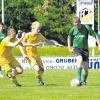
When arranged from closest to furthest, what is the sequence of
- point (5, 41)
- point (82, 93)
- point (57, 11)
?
1. point (82, 93)
2. point (5, 41)
3. point (57, 11)

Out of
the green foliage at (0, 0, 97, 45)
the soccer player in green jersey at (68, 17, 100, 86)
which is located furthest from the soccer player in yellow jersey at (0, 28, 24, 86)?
the green foliage at (0, 0, 97, 45)

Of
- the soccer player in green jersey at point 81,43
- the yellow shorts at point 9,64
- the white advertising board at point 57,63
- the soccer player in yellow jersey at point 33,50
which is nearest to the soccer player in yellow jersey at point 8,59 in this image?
the yellow shorts at point 9,64

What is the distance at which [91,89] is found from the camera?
1611 cm

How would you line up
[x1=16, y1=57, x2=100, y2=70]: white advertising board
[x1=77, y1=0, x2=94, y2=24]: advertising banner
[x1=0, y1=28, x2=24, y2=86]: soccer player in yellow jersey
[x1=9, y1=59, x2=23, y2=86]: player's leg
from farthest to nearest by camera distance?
[x1=77, y1=0, x2=94, y2=24]: advertising banner
[x1=16, y1=57, x2=100, y2=70]: white advertising board
[x1=9, y1=59, x2=23, y2=86]: player's leg
[x1=0, y1=28, x2=24, y2=86]: soccer player in yellow jersey

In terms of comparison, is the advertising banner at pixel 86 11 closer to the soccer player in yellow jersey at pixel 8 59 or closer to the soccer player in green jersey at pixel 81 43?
the soccer player in green jersey at pixel 81 43

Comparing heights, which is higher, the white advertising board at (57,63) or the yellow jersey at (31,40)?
the yellow jersey at (31,40)

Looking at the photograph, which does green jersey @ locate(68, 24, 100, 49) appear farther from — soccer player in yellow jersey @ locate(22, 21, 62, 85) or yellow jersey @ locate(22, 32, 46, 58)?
yellow jersey @ locate(22, 32, 46, 58)

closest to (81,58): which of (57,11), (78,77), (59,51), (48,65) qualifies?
(78,77)

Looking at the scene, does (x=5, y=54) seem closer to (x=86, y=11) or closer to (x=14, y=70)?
(x=14, y=70)

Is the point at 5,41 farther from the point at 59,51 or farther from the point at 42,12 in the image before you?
the point at 42,12

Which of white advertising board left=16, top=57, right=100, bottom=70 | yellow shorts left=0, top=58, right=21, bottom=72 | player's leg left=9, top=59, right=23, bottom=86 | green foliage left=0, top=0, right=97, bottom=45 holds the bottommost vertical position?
green foliage left=0, top=0, right=97, bottom=45

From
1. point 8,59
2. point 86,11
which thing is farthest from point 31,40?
point 86,11

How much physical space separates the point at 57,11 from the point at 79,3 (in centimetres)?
2531

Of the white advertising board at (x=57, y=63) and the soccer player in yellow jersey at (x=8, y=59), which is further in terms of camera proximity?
the white advertising board at (x=57, y=63)
